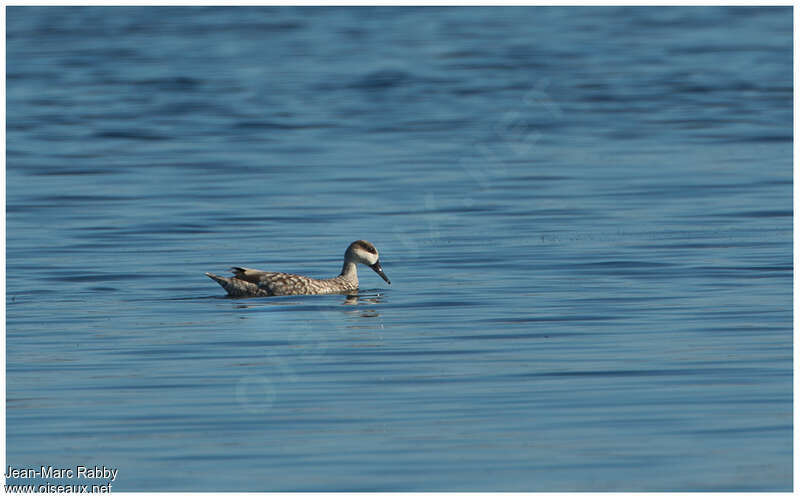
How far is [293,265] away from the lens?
1695 cm

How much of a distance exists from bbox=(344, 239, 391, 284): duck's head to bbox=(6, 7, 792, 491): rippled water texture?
0.21 metres

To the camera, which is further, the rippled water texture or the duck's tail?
the duck's tail

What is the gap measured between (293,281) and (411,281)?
1.38m

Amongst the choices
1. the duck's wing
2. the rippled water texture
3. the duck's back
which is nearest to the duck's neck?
the rippled water texture

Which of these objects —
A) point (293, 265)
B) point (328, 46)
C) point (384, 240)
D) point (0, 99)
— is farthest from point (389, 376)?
point (328, 46)

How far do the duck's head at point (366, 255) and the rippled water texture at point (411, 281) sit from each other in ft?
0.70

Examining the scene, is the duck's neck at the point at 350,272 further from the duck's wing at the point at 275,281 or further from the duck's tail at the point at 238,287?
the duck's tail at the point at 238,287

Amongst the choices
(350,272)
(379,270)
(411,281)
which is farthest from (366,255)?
(411,281)

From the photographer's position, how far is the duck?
14953 millimetres

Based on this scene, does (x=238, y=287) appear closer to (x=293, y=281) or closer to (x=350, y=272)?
(x=293, y=281)

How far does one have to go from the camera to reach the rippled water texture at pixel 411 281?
360 inches

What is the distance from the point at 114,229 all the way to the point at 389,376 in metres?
8.85

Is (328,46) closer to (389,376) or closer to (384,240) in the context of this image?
(384,240)

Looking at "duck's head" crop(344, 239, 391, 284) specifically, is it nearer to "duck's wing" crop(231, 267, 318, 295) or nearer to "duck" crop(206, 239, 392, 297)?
"duck" crop(206, 239, 392, 297)
